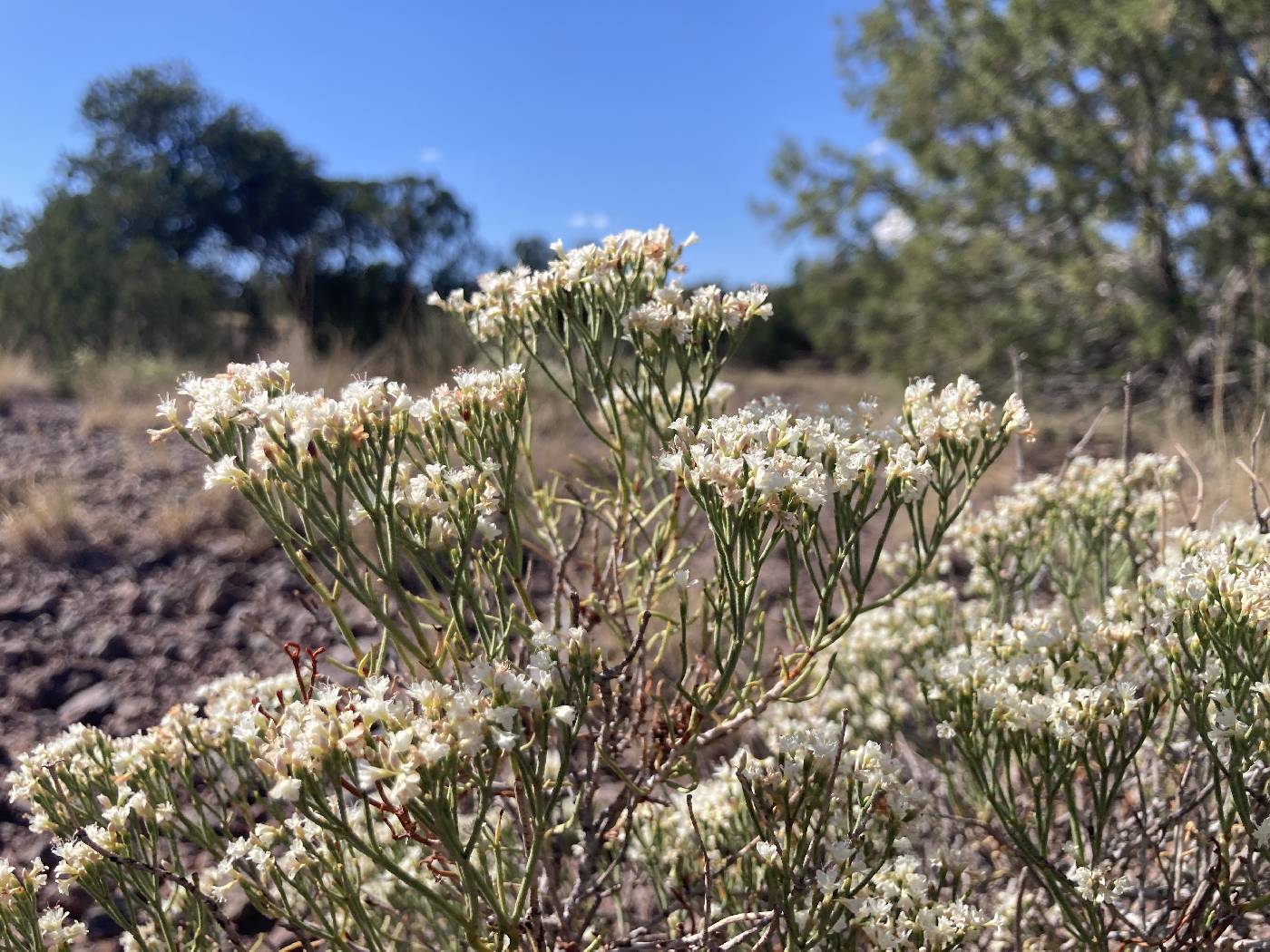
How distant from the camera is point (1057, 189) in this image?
9.27m

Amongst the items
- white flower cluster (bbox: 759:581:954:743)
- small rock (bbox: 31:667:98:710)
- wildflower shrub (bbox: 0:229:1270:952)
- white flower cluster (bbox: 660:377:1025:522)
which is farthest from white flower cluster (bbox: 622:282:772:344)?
small rock (bbox: 31:667:98:710)

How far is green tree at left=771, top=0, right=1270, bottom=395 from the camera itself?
8195 mm

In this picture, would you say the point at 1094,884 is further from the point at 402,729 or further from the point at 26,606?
the point at 26,606

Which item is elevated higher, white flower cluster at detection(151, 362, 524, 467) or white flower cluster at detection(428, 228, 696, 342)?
white flower cluster at detection(428, 228, 696, 342)

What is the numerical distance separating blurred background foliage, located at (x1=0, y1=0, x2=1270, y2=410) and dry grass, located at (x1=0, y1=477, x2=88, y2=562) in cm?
320

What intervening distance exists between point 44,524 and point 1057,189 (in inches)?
378

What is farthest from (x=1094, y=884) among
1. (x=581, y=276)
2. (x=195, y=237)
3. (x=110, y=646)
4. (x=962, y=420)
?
(x=195, y=237)

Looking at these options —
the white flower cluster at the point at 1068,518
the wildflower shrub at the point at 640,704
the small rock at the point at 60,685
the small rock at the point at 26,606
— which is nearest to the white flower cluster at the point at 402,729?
the wildflower shrub at the point at 640,704

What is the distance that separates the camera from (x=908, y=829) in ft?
5.08

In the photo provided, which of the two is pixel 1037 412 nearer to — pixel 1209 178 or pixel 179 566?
pixel 1209 178

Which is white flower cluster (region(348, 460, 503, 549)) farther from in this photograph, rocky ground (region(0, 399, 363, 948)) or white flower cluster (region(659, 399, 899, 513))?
rocky ground (region(0, 399, 363, 948))

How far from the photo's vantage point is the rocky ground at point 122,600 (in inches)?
127

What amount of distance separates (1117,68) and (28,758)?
10.3m

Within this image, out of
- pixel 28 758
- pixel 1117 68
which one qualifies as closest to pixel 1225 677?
pixel 28 758
